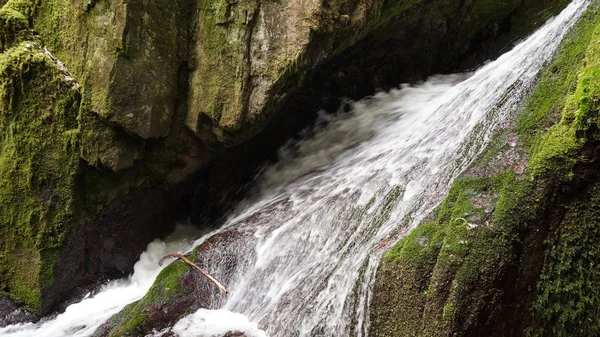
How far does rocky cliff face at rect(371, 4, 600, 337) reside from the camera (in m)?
3.44

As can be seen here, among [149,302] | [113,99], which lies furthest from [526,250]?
[113,99]

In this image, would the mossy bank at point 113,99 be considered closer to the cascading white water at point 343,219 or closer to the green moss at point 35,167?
the green moss at point 35,167

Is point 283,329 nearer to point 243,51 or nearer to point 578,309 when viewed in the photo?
point 578,309

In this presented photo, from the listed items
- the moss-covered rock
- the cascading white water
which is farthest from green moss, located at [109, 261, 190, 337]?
the moss-covered rock

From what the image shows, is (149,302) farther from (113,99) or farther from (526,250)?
(526,250)

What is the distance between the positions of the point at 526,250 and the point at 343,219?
6.96 ft

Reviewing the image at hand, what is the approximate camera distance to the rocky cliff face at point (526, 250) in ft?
11.3

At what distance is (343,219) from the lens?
5180 mm

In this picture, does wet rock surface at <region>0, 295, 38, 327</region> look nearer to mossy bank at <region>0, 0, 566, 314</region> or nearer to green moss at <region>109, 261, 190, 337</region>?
mossy bank at <region>0, 0, 566, 314</region>

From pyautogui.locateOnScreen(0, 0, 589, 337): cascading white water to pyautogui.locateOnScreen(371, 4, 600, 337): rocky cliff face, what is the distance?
487mm

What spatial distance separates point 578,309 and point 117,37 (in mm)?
6082

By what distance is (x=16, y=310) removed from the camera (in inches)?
252

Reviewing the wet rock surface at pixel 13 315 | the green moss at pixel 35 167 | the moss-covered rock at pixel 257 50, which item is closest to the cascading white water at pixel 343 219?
the wet rock surface at pixel 13 315

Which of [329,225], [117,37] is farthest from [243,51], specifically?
[329,225]
